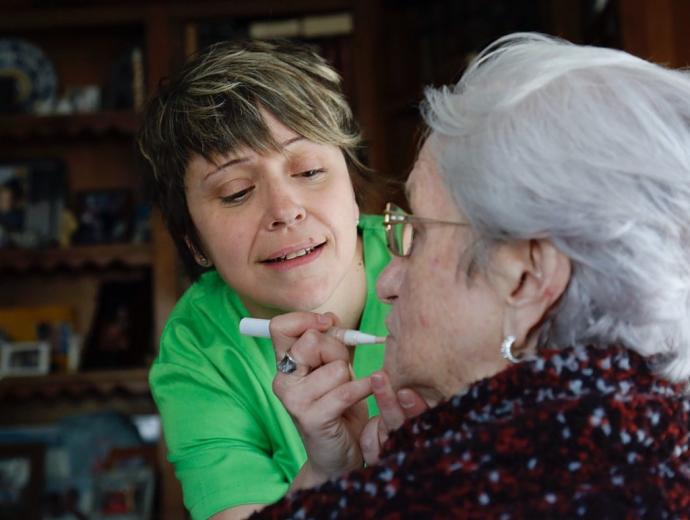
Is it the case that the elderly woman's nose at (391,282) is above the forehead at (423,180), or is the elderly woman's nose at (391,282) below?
below

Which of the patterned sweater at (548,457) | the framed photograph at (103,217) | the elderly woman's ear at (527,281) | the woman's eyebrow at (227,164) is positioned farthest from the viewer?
the framed photograph at (103,217)

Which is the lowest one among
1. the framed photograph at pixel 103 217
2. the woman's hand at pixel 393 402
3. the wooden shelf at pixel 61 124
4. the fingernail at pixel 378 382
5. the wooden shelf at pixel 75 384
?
the wooden shelf at pixel 75 384

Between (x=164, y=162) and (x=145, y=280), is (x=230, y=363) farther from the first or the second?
(x=145, y=280)

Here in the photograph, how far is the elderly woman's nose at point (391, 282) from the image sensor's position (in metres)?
1.18

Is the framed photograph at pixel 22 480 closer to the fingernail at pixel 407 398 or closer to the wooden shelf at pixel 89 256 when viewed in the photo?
the wooden shelf at pixel 89 256

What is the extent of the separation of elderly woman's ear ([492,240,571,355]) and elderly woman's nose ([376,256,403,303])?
6.3 inches

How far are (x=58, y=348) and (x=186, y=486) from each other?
2.52 meters

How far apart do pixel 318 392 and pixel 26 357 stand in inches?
112

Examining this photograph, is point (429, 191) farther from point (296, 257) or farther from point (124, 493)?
point (124, 493)

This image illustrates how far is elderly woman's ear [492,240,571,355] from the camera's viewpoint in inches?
40.0

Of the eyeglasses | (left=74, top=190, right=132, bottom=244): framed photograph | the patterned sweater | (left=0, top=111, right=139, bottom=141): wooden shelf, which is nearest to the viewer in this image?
the patterned sweater

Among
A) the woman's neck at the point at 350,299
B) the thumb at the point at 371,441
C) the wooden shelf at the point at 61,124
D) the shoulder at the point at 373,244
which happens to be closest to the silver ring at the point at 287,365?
the thumb at the point at 371,441

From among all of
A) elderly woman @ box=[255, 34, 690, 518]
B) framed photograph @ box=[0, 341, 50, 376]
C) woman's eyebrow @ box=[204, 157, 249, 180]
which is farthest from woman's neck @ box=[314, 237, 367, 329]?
framed photograph @ box=[0, 341, 50, 376]

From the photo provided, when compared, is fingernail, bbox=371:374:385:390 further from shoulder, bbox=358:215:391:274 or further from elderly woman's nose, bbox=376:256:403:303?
shoulder, bbox=358:215:391:274
